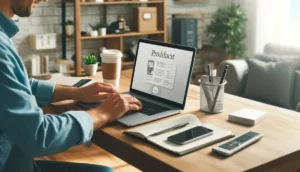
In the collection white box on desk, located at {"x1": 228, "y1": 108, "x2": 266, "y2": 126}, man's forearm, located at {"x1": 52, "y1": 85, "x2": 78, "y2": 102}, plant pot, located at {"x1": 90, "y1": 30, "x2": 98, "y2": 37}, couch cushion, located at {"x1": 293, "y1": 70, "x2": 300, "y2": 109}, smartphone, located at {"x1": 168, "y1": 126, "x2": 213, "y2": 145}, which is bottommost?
couch cushion, located at {"x1": 293, "y1": 70, "x2": 300, "y2": 109}

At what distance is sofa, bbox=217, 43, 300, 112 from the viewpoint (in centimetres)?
347

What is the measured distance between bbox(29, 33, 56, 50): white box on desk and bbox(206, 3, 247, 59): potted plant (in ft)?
5.87

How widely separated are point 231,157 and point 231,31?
11.8 feet

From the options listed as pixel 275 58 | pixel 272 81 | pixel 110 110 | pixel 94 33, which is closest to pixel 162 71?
pixel 110 110

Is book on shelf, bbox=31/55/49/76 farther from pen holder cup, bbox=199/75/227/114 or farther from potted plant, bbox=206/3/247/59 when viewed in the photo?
pen holder cup, bbox=199/75/227/114

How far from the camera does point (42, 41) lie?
4.12 m

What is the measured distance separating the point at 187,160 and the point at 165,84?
589mm

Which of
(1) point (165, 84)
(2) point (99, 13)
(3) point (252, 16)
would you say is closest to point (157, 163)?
(1) point (165, 84)

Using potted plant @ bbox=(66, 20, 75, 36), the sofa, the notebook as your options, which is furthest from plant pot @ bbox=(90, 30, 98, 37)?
the notebook

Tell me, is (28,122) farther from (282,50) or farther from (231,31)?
(231,31)

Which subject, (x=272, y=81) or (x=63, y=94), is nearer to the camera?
(x=63, y=94)

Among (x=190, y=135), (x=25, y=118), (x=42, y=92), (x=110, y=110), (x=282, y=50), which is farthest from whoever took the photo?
(x=282, y=50)

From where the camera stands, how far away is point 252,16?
191 inches

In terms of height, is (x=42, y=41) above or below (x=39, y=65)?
above
